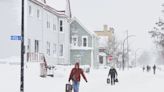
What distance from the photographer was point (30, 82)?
33.1 meters

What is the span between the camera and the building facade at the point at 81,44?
82062mm

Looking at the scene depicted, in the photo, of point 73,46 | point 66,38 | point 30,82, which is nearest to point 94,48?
point 73,46

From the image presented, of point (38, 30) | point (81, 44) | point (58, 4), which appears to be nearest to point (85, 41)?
point (81, 44)

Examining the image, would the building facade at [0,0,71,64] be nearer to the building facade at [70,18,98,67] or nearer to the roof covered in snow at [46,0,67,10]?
the roof covered in snow at [46,0,67,10]

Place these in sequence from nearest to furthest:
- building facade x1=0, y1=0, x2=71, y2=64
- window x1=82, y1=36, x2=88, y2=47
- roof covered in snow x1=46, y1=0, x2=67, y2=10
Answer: building facade x1=0, y1=0, x2=71, y2=64
roof covered in snow x1=46, y1=0, x2=67, y2=10
window x1=82, y1=36, x2=88, y2=47

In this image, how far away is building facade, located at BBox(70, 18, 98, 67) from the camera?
82.1m

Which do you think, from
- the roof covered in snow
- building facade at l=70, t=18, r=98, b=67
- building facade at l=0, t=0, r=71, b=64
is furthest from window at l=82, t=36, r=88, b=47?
the roof covered in snow

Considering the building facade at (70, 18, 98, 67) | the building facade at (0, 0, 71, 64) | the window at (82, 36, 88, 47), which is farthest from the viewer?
the window at (82, 36, 88, 47)

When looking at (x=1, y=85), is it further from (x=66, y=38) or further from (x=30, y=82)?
(x=66, y=38)

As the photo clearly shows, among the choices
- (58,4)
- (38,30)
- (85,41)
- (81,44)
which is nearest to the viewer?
(38,30)

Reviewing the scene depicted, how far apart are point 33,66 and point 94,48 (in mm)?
46518

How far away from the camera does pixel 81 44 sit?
8419 centimetres

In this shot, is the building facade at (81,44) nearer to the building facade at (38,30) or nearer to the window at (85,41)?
the window at (85,41)

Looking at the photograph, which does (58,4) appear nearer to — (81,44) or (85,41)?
(81,44)
